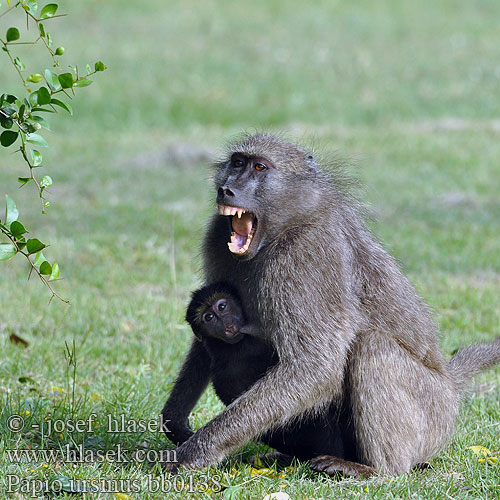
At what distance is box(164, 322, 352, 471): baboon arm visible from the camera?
3.84 meters

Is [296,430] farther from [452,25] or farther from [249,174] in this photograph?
[452,25]

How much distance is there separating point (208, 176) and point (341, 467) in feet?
17.9

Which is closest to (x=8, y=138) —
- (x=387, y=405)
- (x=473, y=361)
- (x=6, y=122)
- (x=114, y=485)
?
(x=6, y=122)

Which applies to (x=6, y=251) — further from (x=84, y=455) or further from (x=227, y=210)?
(x=84, y=455)

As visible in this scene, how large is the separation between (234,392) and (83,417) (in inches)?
32.3

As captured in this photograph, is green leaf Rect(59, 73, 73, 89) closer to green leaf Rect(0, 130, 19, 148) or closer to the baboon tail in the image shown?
green leaf Rect(0, 130, 19, 148)

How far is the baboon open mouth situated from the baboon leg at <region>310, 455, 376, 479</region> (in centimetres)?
A: 100

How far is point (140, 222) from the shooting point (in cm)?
887

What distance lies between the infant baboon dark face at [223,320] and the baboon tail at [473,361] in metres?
1.21

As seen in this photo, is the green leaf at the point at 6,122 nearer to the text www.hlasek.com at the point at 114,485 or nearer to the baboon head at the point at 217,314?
the baboon head at the point at 217,314

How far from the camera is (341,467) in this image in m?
3.95

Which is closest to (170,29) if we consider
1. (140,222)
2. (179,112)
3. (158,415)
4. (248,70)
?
(248,70)

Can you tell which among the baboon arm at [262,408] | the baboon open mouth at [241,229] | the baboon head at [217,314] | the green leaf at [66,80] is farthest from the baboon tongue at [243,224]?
the green leaf at [66,80]

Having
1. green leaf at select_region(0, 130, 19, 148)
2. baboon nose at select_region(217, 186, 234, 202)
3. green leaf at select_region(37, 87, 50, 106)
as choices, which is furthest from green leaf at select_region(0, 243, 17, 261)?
baboon nose at select_region(217, 186, 234, 202)
